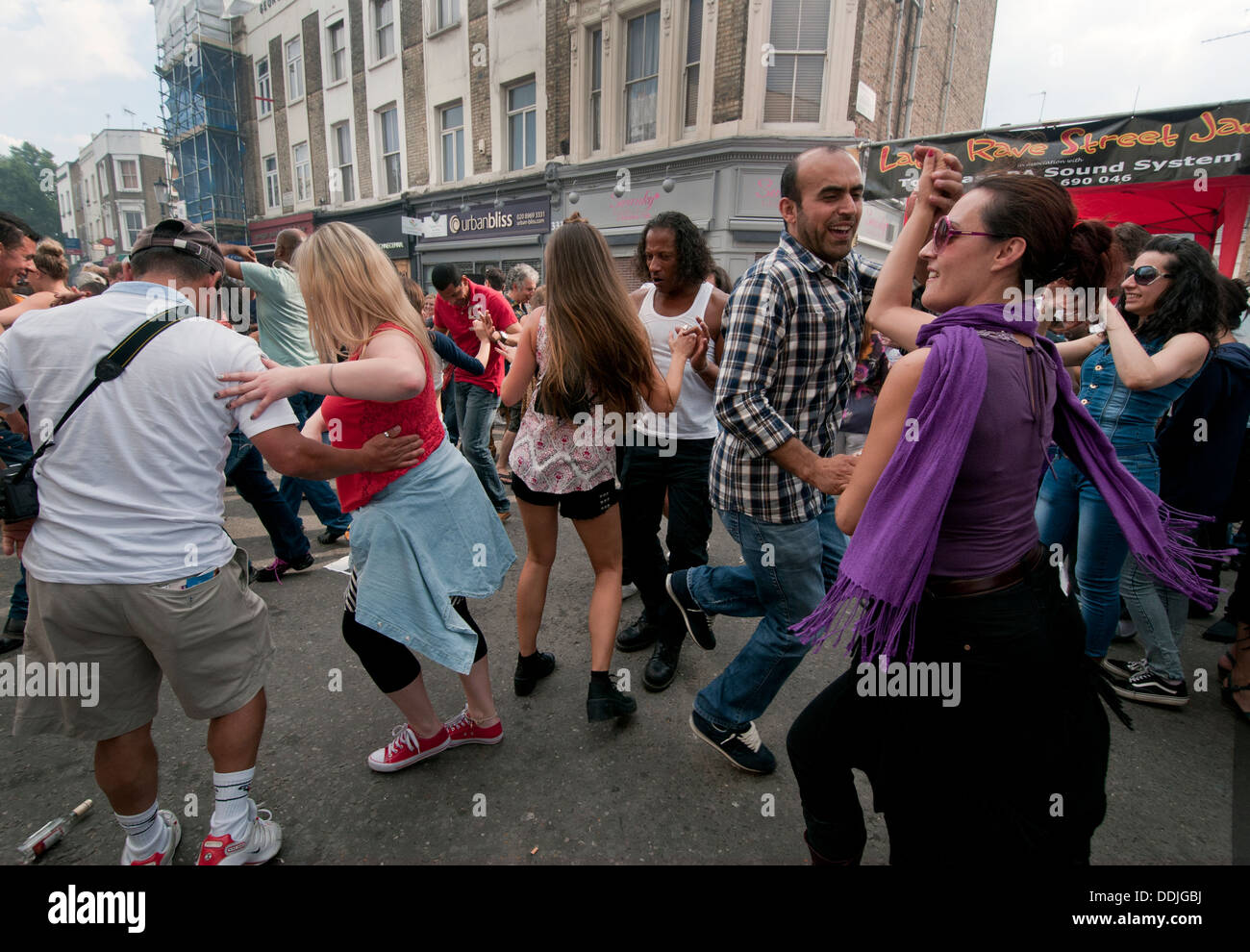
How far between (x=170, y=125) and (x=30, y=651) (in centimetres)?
3285

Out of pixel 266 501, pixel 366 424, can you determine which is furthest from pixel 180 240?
pixel 266 501

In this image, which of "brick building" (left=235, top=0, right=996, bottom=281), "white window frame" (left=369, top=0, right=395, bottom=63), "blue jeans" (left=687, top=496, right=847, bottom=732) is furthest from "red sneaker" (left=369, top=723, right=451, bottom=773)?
"white window frame" (left=369, top=0, right=395, bottom=63)

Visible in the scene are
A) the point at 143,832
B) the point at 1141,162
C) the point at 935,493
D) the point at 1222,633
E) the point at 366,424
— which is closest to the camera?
the point at 935,493

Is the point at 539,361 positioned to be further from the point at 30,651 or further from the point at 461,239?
the point at 461,239

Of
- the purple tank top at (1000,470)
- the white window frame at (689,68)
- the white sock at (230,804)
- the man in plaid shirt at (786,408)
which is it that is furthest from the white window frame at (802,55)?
the white sock at (230,804)

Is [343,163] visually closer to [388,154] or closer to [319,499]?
[388,154]

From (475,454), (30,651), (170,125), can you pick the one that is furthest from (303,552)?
(170,125)

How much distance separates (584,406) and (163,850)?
2.05 m

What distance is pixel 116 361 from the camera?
158 centimetres

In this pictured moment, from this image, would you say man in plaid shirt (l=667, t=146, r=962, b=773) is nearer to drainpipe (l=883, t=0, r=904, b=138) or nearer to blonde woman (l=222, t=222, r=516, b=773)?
blonde woman (l=222, t=222, r=516, b=773)

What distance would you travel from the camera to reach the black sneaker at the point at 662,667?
2.94m

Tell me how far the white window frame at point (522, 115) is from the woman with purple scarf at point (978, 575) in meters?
14.5

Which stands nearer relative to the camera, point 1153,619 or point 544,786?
point 544,786

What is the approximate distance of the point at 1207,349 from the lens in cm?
257
